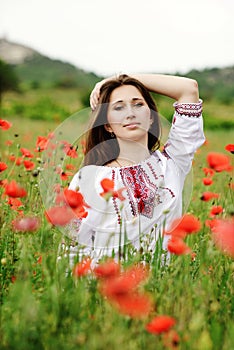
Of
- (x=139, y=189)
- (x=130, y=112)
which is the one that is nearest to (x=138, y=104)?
(x=130, y=112)

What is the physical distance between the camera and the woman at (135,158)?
2434 mm

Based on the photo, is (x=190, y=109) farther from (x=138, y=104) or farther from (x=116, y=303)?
(x=116, y=303)

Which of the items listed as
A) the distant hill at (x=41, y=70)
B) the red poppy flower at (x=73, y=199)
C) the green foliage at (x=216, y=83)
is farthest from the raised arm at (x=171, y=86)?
the distant hill at (x=41, y=70)

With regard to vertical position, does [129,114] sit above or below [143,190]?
above

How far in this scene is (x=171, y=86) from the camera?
2570 millimetres

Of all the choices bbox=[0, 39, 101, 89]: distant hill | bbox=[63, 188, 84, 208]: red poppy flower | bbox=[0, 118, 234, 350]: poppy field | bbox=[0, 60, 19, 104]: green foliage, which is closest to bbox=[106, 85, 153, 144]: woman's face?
bbox=[0, 118, 234, 350]: poppy field

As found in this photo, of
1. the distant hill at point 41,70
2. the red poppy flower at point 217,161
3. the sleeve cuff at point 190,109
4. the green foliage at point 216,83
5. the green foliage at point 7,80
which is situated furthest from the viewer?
the distant hill at point 41,70

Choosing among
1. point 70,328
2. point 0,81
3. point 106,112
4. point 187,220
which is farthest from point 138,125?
point 0,81

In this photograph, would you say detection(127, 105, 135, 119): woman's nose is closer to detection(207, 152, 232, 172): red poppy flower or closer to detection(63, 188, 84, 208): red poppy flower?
detection(207, 152, 232, 172): red poppy flower

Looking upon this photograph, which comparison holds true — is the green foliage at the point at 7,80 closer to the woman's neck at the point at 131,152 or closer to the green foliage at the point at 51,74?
the green foliage at the point at 51,74

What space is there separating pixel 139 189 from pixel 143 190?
0.02 m

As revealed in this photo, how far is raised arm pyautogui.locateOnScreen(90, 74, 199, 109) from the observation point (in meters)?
2.56

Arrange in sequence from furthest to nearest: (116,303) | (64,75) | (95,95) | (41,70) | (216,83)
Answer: (41,70) < (64,75) < (216,83) < (95,95) < (116,303)

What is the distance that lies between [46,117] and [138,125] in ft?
44.7
